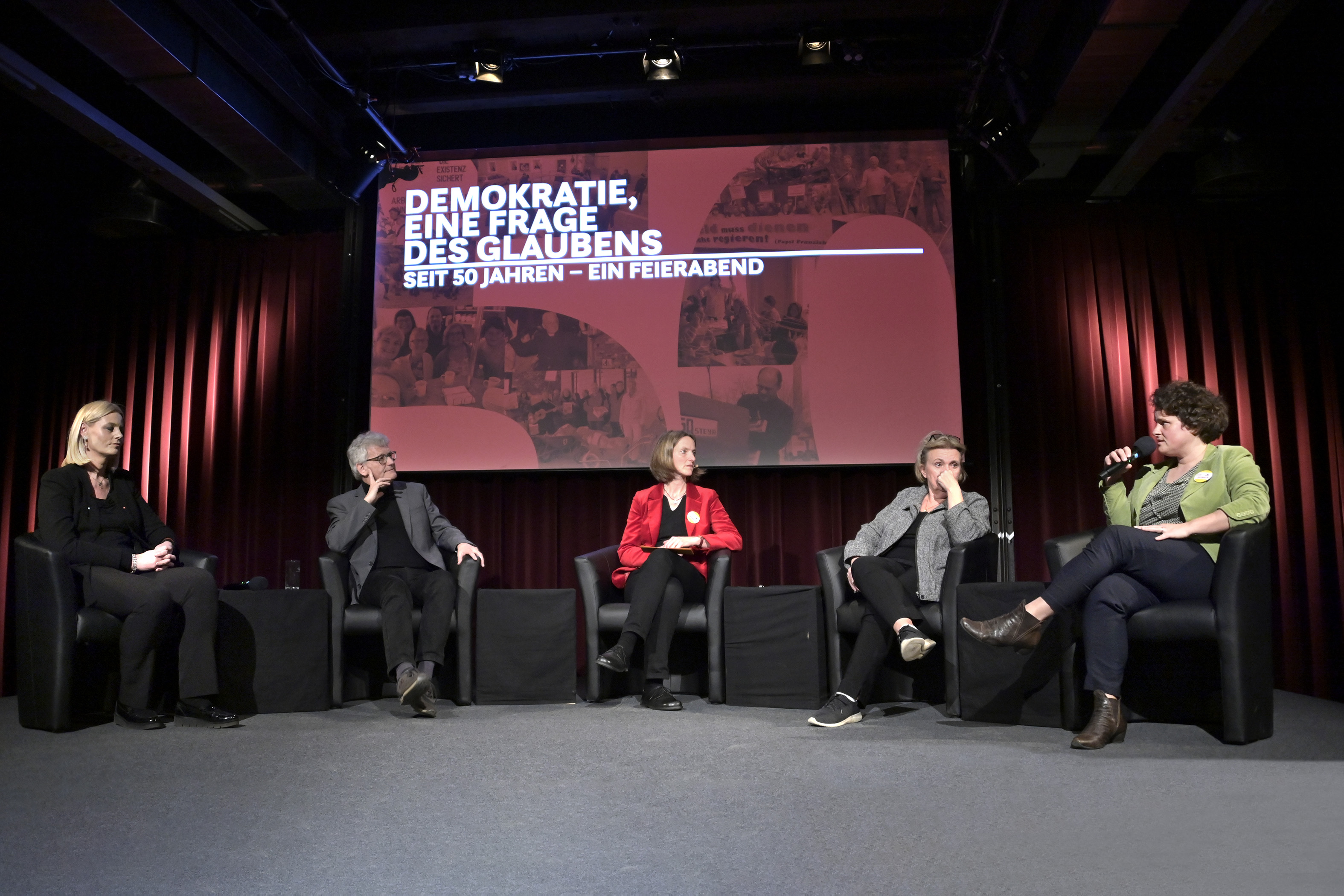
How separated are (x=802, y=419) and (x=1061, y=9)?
224cm

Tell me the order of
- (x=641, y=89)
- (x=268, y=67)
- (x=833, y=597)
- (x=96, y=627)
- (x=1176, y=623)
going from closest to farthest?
1. (x=1176, y=623)
2. (x=96, y=627)
3. (x=833, y=597)
4. (x=268, y=67)
5. (x=641, y=89)

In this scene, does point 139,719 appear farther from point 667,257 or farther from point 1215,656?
point 1215,656

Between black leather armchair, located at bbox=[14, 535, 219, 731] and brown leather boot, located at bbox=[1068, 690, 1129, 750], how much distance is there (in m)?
3.21

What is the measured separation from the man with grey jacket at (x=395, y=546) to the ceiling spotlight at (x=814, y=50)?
2735mm

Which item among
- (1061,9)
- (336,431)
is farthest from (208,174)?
(1061,9)

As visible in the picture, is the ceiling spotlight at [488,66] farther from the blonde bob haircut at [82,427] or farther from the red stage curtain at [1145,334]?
the red stage curtain at [1145,334]

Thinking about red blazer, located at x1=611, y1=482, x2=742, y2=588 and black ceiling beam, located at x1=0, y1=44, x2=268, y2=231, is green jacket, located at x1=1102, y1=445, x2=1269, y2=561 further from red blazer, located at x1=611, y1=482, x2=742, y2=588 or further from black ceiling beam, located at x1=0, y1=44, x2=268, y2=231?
black ceiling beam, located at x1=0, y1=44, x2=268, y2=231

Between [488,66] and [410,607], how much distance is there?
2680 mm

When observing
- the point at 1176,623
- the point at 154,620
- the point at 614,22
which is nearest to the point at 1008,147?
the point at 614,22

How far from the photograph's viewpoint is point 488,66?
4570 mm

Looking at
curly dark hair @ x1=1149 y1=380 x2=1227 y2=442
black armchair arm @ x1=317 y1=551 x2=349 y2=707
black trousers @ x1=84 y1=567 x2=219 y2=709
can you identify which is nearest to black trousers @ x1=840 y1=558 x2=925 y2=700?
curly dark hair @ x1=1149 y1=380 x2=1227 y2=442

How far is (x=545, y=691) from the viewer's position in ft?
12.2

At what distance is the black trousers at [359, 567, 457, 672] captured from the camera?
3.52 metres

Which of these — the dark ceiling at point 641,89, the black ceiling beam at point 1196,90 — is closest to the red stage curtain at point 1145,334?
the dark ceiling at point 641,89
